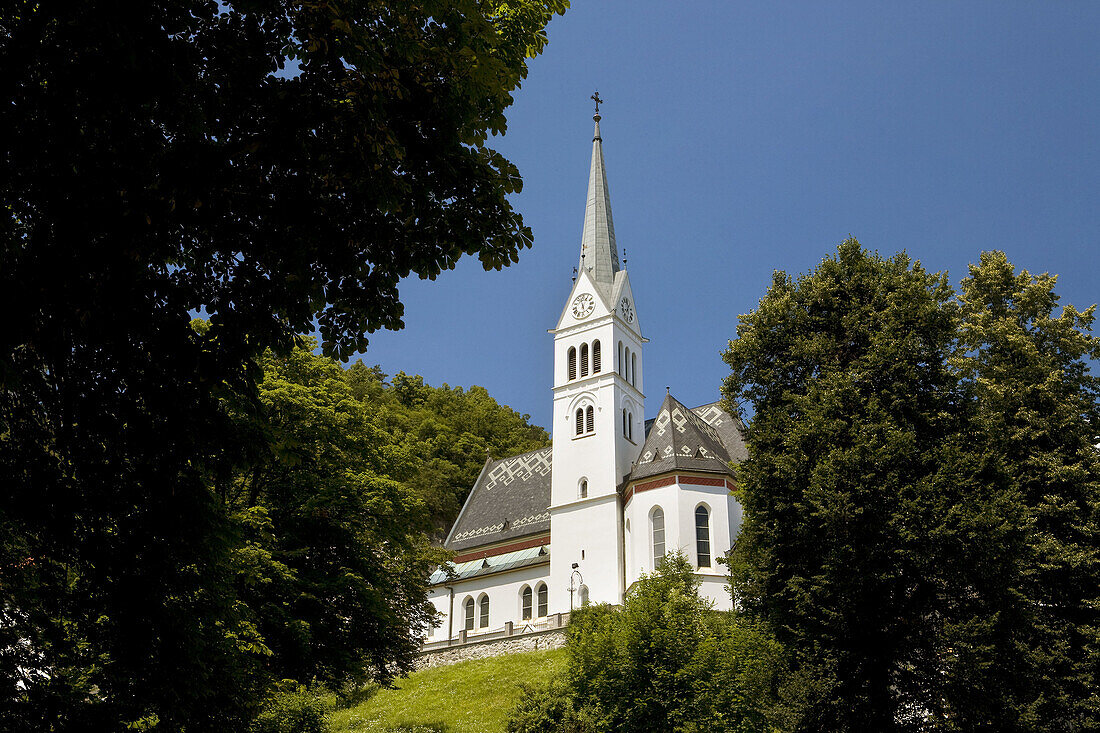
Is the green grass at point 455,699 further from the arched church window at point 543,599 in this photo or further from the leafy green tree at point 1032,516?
the leafy green tree at point 1032,516

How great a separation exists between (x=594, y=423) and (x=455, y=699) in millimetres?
18883

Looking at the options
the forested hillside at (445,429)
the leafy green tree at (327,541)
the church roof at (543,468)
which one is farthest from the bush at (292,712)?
the forested hillside at (445,429)

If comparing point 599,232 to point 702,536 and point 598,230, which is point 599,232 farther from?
point 702,536

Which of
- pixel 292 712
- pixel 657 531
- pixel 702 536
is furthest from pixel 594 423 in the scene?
pixel 292 712

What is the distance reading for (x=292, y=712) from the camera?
20859mm

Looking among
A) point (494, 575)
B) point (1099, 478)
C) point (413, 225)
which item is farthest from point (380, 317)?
point (494, 575)

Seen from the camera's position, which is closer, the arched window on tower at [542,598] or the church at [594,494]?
the church at [594,494]

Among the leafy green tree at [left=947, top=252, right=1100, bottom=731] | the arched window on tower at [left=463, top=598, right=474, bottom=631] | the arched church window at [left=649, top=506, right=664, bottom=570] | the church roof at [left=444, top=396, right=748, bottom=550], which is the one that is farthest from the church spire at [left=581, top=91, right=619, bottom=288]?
the leafy green tree at [left=947, top=252, right=1100, bottom=731]

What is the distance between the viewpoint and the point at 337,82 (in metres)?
7.82

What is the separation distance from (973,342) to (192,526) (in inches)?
844

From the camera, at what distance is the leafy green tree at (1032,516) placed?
63.1ft

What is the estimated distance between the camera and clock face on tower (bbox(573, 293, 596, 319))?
5256cm

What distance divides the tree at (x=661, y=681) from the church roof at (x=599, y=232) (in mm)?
31179

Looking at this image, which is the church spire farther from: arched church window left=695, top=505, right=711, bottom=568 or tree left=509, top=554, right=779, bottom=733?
tree left=509, top=554, right=779, bottom=733
